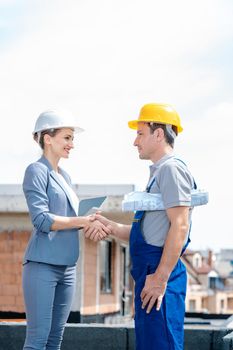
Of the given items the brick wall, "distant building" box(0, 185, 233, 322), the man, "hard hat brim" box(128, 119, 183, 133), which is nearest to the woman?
"hard hat brim" box(128, 119, 183, 133)

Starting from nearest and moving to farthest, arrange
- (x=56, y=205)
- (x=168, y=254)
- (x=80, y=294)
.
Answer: (x=168, y=254) < (x=56, y=205) < (x=80, y=294)

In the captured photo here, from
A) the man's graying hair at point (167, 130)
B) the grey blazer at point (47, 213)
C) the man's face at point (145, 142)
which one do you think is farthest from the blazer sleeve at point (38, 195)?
the man's graying hair at point (167, 130)

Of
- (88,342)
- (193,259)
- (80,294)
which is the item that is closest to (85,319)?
(80,294)

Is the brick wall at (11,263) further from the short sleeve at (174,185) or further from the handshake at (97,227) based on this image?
the short sleeve at (174,185)

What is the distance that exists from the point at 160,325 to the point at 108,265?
15379 mm

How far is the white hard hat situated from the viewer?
17.4 ft

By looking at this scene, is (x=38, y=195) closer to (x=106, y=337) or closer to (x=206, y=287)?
(x=106, y=337)

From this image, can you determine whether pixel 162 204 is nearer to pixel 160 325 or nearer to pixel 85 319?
pixel 160 325

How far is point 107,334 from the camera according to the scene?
7086mm

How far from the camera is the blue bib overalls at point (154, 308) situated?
4.59m

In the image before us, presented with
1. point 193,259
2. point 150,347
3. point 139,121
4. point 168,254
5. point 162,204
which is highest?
point 193,259

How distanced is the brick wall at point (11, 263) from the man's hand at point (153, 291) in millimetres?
12406

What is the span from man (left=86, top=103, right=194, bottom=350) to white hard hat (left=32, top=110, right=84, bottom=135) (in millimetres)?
649

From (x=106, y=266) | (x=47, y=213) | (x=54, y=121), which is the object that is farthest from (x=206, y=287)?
(x=47, y=213)
